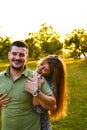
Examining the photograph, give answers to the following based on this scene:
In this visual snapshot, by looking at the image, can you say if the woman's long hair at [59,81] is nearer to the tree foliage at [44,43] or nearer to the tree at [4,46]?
the tree at [4,46]

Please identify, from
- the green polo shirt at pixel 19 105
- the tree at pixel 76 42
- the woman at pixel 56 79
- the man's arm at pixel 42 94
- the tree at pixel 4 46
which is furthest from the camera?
the tree at pixel 76 42

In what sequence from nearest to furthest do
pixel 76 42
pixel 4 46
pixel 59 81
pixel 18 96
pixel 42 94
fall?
pixel 42 94
pixel 18 96
pixel 59 81
pixel 4 46
pixel 76 42

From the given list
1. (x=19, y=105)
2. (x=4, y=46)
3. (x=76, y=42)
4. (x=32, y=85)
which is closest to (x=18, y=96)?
(x=19, y=105)

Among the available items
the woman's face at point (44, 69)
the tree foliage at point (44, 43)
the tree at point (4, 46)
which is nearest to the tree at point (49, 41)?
the tree foliage at point (44, 43)

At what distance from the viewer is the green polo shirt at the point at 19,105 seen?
16.2 ft

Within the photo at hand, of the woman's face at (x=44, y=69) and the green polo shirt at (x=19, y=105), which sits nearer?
the green polo shirt at (x=19, y=105)

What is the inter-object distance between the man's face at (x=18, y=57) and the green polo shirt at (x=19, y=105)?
0.13m

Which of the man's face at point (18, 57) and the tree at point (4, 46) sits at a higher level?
the tree at point (4, 46)

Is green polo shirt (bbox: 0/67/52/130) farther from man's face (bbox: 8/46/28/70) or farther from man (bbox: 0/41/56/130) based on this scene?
man's face (bbox: 8/46/28/70)

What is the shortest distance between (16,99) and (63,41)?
92695 mm

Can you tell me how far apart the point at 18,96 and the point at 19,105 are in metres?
0.12

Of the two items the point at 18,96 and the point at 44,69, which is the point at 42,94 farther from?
the point at 44,69

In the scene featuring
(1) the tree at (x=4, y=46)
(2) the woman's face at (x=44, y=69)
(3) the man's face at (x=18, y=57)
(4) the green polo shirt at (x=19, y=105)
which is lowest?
(4) the green polo shirt at (x=19, y=105)

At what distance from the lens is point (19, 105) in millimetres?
4961
